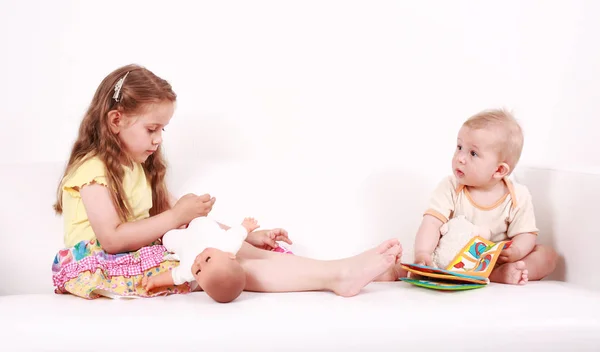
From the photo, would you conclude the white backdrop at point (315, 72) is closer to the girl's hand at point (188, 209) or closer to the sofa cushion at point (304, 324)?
the girl's hand at point (188, 209)

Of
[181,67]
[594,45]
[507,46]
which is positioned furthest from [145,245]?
[594,45]

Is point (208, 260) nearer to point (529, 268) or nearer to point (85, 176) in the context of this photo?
point (85, 176)

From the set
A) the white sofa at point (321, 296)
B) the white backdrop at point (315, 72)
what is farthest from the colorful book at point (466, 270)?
the white backdrop at point (315, 72)

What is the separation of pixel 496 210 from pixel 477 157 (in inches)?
6.5

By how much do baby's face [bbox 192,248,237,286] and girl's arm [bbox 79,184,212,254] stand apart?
0.18 meters

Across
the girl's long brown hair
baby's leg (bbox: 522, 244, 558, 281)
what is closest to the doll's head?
the girl's long brown hair

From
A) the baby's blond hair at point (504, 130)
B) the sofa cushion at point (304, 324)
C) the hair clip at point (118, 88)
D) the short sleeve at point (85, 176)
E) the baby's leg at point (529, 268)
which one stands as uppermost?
the hair clip at point (118, 88)

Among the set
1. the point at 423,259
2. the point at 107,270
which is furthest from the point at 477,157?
the point at 107,270

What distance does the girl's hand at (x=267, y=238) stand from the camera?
202 centimetres

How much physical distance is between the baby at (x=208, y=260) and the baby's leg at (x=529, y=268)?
66cm

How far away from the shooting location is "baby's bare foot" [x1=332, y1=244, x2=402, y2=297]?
1659 mm

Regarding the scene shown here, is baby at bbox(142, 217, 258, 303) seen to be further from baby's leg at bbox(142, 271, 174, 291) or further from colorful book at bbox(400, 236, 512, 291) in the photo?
colorful book at bbox(400, 236, 512, 291)

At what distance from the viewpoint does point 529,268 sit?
1.93 meters

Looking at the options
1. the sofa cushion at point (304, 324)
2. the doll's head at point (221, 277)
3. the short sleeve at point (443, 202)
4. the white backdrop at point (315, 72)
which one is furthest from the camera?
the white backdrop at point (315, 72)
